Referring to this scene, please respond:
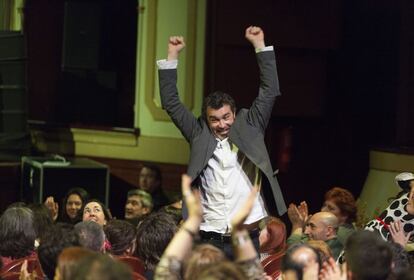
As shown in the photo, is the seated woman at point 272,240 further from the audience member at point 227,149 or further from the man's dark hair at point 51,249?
the man's dark hair at point 51,249

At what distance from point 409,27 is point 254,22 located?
1.12 m

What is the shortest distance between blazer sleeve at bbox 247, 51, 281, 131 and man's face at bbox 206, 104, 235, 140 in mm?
112

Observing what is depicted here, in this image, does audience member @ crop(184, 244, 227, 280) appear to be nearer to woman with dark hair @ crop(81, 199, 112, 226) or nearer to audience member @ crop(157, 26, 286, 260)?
audience member @ crop(157, 26, 286, 260)

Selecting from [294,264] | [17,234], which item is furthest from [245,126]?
[294,264]

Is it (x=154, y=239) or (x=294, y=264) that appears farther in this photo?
(x=154, y=239)

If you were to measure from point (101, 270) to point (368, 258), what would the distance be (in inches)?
36.5

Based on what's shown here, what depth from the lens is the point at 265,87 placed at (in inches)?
192

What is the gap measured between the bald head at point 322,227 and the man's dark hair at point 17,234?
1.38m

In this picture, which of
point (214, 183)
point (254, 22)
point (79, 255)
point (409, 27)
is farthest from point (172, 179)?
point (79, 255)

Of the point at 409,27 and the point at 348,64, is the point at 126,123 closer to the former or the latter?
the point at 348,64

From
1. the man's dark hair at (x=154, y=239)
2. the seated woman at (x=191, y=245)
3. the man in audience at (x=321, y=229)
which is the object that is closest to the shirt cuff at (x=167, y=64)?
the man's dark hair at (x=154, y=239)

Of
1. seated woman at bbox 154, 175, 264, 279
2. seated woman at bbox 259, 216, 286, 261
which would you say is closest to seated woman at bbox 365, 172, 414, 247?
seated woman at bbox 259, 216, 286, 261

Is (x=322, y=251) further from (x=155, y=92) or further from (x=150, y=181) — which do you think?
(x=155, y=92)

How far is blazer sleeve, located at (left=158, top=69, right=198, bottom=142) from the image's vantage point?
4934 millimetres
